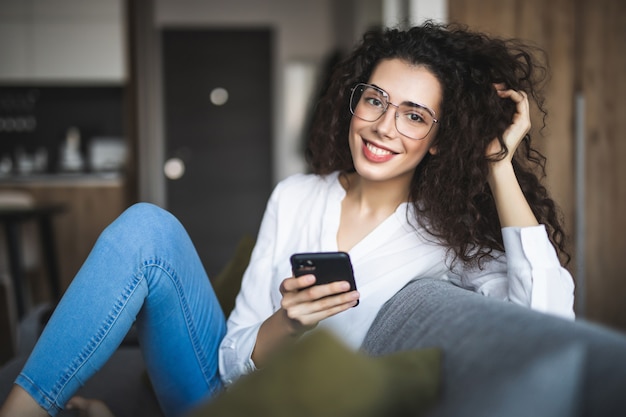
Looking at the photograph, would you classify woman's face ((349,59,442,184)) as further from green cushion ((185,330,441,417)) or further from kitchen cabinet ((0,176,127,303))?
kitchen cabinet ((0,176,127,303))

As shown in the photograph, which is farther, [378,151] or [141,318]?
[378,151]

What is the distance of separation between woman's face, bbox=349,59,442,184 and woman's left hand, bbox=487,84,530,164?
0.14m

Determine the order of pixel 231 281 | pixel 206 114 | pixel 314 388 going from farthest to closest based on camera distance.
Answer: pixel 206 114 < pixel 231 281 < pixel 314 388

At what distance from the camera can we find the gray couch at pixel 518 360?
0.66 meters

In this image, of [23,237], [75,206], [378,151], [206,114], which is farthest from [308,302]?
[206,114]

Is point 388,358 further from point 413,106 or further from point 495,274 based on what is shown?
point 413,106

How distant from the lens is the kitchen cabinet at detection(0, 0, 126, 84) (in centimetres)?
529

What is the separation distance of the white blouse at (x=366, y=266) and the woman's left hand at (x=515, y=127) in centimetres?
20

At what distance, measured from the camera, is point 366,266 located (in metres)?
1.52

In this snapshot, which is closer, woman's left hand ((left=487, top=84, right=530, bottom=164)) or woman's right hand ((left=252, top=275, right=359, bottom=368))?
woman's right hand ((left=252, top=275, right=359, bottom=368))

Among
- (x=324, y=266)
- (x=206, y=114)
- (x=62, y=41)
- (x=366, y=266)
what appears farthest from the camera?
(x=206, y=114)

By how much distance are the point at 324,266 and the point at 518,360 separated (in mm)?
509

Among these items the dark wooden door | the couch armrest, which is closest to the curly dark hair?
the couch armrest

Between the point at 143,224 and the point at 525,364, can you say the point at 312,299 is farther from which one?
the point at 525,364
